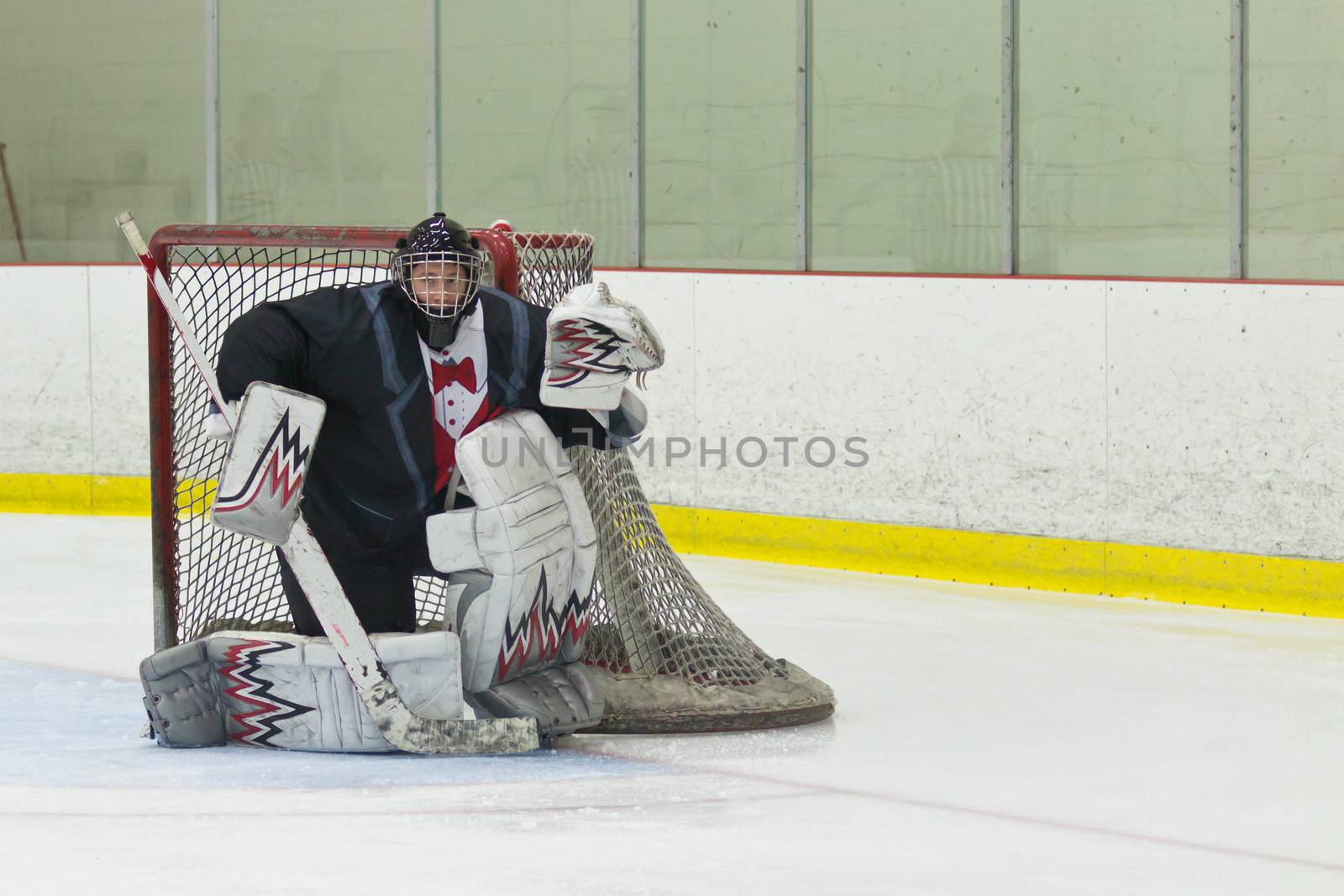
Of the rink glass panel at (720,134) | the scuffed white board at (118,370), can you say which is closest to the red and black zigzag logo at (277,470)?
the rink glass panel at (720,134)

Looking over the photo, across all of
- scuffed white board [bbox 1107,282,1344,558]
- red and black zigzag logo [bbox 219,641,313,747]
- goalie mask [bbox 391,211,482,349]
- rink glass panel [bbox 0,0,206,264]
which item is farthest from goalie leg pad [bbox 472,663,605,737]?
rink glass panel [bbox 0,0,206,264]

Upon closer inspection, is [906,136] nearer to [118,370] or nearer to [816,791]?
[118,370]

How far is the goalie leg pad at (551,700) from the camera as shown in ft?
12.6

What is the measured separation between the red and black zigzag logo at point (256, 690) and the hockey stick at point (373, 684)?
11 centimetres

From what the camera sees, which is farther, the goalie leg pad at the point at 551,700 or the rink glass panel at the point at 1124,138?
the rink glass panel at the point at 1124,138

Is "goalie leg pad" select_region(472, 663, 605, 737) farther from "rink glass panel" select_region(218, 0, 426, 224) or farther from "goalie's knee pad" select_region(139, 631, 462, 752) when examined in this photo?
"rink glass panel" select_region(218, 0, 426, 224)

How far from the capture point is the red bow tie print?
12.8 ft

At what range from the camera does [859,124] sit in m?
6.87

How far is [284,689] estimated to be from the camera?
3797 millimetres

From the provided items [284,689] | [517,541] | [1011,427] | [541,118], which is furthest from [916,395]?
[284,689]

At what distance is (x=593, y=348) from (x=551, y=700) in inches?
26.3

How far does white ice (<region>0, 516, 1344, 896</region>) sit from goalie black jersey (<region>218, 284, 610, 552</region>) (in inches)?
18.6

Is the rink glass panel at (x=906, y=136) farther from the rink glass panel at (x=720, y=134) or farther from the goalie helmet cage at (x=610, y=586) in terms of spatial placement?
the goalie helmet cage at (x=610, y=586)

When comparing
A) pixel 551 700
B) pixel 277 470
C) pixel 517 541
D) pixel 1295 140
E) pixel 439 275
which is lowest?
pixel 551 700
